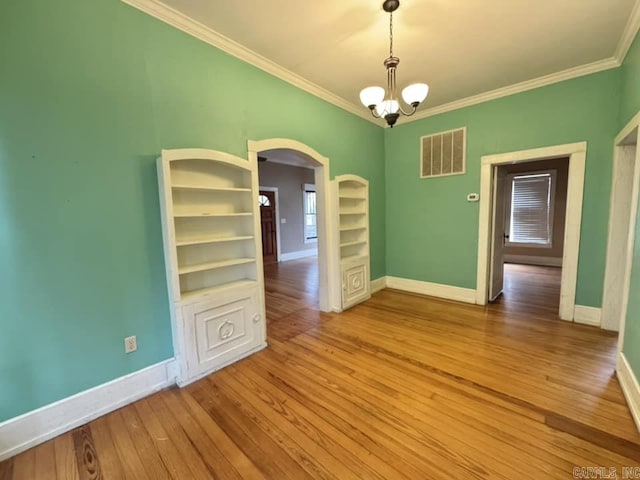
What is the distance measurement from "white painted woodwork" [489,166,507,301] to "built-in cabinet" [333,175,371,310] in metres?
1.88

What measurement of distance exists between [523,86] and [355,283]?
3479mm

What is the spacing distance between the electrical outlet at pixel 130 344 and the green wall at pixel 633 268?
374 centimetres

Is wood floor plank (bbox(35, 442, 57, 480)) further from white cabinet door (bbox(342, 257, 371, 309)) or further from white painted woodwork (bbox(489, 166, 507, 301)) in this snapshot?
white painted woodwork (bbox(489, 166, 507, 301))

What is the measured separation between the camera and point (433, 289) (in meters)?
4.43

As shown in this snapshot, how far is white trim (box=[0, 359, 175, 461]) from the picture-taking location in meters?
1.63

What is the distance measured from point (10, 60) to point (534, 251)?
9.27 m

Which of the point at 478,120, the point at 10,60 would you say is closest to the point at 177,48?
the point at 10,60

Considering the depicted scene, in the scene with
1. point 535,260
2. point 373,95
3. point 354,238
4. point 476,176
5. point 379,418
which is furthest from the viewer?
point 535,260

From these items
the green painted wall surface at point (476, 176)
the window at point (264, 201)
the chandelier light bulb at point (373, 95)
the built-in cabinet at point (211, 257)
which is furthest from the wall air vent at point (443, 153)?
the window at point (264, 201)

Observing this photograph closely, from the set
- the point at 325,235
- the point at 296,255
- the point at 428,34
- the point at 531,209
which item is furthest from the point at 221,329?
the point at 531,209

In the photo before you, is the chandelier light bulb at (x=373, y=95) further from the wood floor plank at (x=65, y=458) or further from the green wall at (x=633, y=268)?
the wood floor plank at (x=65, y=458)

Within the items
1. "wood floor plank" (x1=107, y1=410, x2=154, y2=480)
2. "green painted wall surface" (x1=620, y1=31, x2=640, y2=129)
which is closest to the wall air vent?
"green painted wall surface" (x1=620, y1=31, x2=640, y2=129)

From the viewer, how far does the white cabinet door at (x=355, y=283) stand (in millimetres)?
3873

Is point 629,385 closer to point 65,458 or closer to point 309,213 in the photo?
point 65,458
